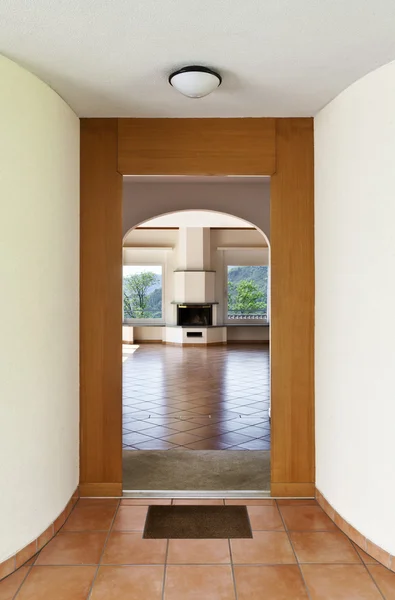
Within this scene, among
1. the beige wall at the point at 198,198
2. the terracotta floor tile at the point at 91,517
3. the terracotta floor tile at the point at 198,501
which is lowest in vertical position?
the terracotta floor tile at the point at 91,517

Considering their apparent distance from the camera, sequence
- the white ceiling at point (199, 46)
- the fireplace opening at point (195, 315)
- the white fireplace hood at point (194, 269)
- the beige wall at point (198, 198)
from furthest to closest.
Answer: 1. the fireplace opening at point (195, 315)
2. the white fireplace hood at point (194, 269)
3. the beige wall at point (198, 198)
4. the white ceiling at point (199, 46)

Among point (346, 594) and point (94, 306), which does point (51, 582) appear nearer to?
point (346, 594)

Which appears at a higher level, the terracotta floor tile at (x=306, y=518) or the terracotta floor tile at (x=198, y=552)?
the terracotta floor tile at (x=306, y=518)

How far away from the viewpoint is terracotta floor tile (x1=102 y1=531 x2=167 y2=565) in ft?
8.54

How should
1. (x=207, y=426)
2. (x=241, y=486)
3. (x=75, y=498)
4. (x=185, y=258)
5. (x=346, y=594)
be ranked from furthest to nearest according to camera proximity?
(x=185, y=258)
(x=207, y=426)
(x=241, y=486)
(x=75, y=498)
(x=346, y=594)

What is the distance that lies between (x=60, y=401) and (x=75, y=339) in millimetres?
449

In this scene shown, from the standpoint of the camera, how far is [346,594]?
231cm

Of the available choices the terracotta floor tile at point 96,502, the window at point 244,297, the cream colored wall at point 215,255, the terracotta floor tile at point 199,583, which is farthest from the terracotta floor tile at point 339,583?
the window at point 244,297

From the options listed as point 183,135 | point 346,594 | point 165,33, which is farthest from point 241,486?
point 165,33

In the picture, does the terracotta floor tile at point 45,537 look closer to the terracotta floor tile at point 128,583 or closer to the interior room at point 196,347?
the terracotta floor tile at point 128,583

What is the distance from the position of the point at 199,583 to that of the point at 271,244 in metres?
2.03

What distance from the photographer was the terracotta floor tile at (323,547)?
2604mm

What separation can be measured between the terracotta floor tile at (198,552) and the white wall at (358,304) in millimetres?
746

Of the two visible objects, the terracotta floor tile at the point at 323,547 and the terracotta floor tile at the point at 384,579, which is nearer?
the terracotta floor tile at the point at 384,579
